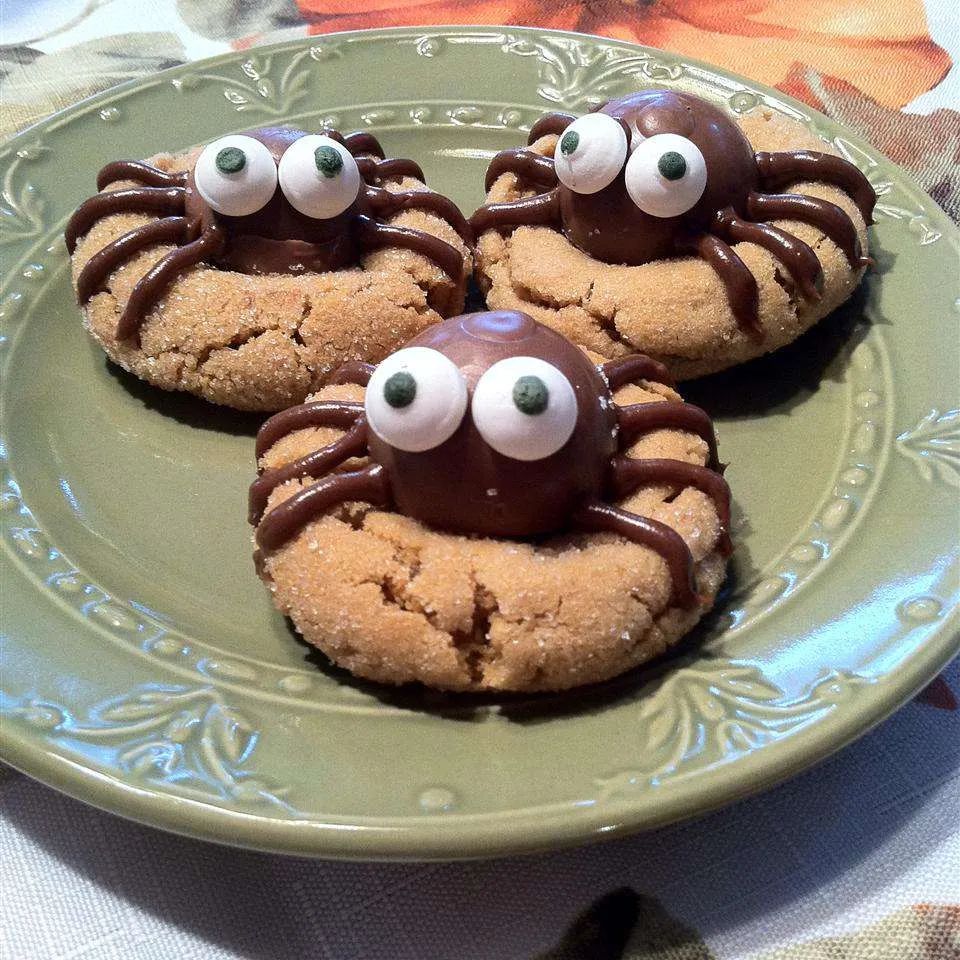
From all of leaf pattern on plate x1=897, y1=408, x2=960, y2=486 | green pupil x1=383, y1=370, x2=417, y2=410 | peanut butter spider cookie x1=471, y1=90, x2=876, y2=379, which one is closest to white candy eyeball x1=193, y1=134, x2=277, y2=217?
peanut butter spider cookie x1=471, y1=90, x2=876, y2=379

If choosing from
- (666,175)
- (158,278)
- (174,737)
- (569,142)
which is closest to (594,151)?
(569,142)

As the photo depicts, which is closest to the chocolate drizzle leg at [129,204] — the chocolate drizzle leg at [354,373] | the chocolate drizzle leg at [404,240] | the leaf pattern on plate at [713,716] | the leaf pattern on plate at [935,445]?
the chocolate drizzle leg at [404,240]

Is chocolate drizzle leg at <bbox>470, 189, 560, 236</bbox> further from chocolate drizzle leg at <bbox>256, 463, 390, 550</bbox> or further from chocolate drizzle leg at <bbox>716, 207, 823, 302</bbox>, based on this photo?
chocolate drizzle leg at <bbox>256, 463, 390, 550</bbox>

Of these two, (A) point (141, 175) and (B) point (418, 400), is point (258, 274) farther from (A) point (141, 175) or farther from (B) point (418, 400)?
(B) point (418, 400)

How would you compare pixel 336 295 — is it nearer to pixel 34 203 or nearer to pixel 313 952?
pixel 34 203

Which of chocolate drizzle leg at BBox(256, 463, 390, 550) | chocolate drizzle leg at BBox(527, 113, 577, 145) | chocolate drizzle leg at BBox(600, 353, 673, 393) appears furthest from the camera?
chocolate drizzle leg at BBox(527, 113, 577, 145)

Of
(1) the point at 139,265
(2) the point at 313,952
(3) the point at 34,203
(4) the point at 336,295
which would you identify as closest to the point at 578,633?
(2) the point at 313,952

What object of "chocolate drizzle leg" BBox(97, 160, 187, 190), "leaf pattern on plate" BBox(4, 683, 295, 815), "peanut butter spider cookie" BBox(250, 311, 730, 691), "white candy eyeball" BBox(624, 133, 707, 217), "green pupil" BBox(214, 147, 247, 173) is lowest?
"leaf pattern on plate" BBox(4, 683, 295, 815)
